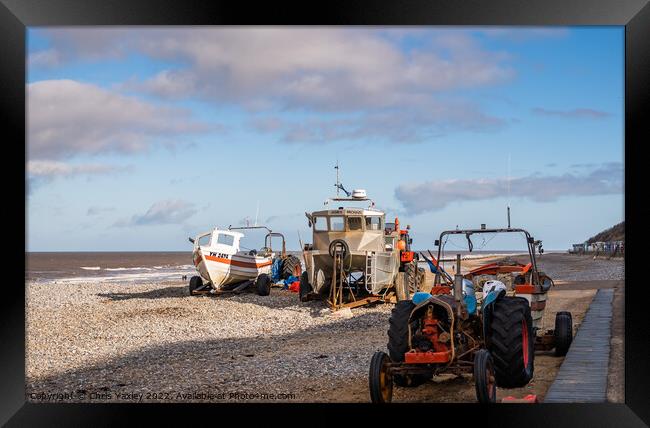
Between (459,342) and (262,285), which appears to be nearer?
(459,342)

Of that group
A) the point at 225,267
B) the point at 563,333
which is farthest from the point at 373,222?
the point at 563,333

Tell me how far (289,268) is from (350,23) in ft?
61.4

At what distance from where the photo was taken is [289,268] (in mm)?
24875

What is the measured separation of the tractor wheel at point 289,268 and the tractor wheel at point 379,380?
17.8 m

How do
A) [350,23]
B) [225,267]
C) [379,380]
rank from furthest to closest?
[225,267]
[379,380]
[350,23]

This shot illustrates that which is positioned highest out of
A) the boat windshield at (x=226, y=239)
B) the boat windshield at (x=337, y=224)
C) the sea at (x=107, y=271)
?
the boat windshield at (x=337, y=224)

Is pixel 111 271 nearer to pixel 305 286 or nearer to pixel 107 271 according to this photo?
pixel 107 271

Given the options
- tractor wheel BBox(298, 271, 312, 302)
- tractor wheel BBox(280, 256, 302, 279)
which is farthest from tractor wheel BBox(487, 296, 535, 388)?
tractor wheel BBox(280, 256, 302, 279)

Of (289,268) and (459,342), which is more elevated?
(459,342)

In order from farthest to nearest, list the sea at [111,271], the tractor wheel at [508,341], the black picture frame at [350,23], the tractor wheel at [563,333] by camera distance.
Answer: the sea at [111,271], the tractor wheel at [563,333], the tractor wheel at [508,341], the black picture frame at [350,23]

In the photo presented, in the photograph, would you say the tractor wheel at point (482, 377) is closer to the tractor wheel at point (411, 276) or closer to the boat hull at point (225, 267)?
the tractor wheel at point (411, 276)

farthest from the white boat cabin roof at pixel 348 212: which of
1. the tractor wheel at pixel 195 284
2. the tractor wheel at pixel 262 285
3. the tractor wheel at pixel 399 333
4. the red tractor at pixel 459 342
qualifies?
the tractor wheel at pixel 399 333

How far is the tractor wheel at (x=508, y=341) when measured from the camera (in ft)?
24.2

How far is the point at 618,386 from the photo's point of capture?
7.45 meters
